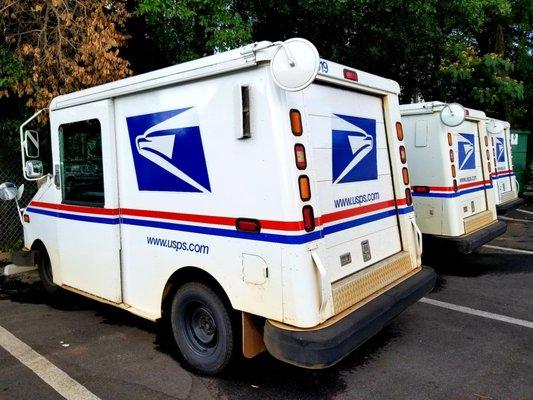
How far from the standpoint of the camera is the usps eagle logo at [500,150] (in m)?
9.95

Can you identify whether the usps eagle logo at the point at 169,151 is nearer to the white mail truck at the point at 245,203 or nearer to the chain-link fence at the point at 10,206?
the white mail truck at the point at 245,203

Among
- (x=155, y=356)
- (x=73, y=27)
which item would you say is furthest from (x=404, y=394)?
(x=73, y=27)

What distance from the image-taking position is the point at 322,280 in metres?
3.08

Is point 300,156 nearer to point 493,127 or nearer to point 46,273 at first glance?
point 46,273

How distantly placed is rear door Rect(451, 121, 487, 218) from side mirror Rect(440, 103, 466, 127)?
0.43 m

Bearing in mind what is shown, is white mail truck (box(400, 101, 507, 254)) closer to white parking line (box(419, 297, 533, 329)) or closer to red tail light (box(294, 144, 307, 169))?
white parking line (box(419, 297, 533, 329))

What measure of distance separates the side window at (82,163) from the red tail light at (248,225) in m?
1.72

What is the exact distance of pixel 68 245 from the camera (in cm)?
493

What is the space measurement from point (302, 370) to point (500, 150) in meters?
8.34

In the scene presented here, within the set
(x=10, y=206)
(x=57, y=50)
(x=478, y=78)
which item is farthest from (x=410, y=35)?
(x=10, y=206)

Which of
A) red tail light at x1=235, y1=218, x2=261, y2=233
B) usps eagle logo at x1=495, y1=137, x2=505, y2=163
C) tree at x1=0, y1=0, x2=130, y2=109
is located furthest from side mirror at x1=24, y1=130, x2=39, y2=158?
usps eagle logo at x1=495, y1=137, x2=505, y2=163

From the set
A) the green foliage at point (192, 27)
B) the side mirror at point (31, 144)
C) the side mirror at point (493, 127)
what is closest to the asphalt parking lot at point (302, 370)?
the side mirror at point (31, 144)

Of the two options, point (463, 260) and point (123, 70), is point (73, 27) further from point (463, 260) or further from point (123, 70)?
point (463, 260)

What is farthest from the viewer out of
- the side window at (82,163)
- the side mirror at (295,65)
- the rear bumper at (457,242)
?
the rear bumper at (457,242)
